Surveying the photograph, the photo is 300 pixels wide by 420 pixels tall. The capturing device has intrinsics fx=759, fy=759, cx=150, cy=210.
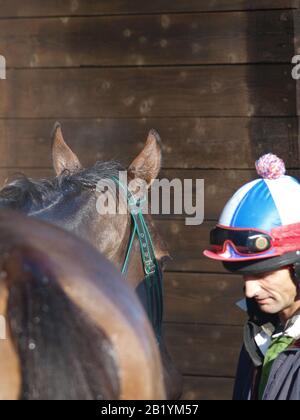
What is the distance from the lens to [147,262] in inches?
97.0

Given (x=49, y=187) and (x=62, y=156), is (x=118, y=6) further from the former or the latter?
(x=49, y=187)

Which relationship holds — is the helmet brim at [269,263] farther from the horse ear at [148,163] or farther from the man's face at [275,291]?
the horse ear at [148,163]

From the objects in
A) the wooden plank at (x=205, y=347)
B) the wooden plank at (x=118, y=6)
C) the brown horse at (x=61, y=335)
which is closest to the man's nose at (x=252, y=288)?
the brown horse at (x=61, y=335)

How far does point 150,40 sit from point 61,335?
267 centimetres

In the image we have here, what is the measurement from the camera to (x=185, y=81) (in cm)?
354

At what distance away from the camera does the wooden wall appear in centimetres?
344

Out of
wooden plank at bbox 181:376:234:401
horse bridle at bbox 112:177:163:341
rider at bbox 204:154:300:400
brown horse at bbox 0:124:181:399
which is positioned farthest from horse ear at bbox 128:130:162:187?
wooden plank at bbox 181:376:234:401

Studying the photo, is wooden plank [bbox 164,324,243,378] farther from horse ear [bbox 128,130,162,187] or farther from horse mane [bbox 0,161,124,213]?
horse mane [bbox 0,161,124,213]

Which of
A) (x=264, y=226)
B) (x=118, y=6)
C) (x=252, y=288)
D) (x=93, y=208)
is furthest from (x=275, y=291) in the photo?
(x=118, y=6)

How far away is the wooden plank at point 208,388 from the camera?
3.60 metres

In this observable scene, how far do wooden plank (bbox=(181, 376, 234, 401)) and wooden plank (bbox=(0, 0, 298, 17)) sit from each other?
68.1 inches

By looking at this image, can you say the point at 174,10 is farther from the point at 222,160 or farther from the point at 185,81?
the point at 222,160
